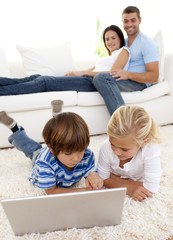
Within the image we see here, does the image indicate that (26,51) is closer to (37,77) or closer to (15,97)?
(37,77)

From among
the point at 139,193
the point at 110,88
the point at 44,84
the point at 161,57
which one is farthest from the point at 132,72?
the point at 139,193

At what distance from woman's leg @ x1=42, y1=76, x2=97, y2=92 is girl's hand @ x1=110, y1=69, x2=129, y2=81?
0.22 meters

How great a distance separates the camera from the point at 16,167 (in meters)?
1.32

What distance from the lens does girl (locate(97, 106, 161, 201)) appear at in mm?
850

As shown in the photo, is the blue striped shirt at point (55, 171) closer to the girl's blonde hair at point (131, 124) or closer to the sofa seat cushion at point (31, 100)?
the girl's blonde hair at point (131, 124)

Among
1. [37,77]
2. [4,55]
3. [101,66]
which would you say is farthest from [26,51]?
[101,66]

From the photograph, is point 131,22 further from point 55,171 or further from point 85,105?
point 55,171

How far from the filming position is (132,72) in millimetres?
1801

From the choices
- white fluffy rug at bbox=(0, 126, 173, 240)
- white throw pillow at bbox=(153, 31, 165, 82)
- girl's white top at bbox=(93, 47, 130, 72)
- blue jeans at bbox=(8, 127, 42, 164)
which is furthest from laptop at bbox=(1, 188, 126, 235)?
white throw pillow at bbox=(153, 31, 165, 82)

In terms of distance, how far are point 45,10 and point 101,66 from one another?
1.67 m

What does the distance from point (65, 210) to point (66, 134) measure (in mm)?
256

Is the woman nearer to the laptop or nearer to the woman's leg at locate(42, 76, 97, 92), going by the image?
the woman's leg at locate(42, 76, 97, 92)

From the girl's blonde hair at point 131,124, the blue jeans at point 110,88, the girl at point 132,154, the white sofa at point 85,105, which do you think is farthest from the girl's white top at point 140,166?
the white sofa at point 85,105

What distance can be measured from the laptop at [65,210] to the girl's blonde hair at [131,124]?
0.25 m
